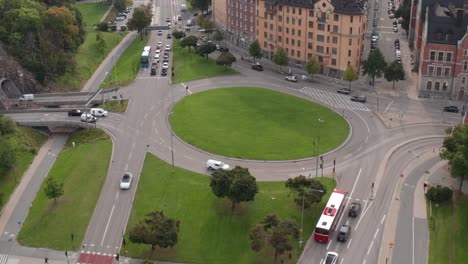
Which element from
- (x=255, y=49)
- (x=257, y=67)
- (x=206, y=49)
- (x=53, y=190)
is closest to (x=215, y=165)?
(x=53, y=190)

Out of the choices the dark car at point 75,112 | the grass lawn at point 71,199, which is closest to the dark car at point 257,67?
the dark car at point 75,112

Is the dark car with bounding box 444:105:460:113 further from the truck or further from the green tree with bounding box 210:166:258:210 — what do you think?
the truck

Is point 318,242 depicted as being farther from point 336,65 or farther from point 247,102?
point 336,65

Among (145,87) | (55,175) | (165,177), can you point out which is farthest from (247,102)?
(55,175)

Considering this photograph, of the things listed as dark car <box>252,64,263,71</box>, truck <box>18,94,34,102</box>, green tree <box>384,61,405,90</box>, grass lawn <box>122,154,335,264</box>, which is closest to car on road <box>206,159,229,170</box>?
grass lawn <box>122,154,335,264</box>

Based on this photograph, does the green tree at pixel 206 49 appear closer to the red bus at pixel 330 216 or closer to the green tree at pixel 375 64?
the green tree at pixel 375 64

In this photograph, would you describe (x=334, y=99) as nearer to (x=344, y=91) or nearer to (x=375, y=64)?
(x=344, y=91)
